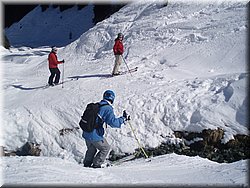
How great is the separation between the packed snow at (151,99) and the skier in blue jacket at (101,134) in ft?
1.26

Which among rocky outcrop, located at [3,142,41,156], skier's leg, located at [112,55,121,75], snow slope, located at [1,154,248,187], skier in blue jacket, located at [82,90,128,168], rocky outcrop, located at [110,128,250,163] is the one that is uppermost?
skier's leg, located at [112,55,121,75]

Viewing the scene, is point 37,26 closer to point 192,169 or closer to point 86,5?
point 86,5

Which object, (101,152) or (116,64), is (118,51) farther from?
(101,152)

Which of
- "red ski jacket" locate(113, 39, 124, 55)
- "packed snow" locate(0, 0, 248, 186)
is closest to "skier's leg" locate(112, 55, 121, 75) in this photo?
"red ski jacket" locate(113, 39, 124, 55)

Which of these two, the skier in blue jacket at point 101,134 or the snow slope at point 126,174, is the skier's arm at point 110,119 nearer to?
the skier in blue jacket at point 101,134

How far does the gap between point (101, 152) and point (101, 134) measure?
1.38 ft

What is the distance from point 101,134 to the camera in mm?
8219

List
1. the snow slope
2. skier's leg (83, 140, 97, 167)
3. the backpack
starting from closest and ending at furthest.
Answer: the snow slope
the backpack
skier's leg (83, 140, 97, 167)

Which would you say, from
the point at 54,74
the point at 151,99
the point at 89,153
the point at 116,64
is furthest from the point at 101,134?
the point at 54,74

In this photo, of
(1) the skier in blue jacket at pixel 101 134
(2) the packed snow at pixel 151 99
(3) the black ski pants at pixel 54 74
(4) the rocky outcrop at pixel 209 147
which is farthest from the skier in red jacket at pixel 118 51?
(1) the skier in blue jacket at pixel 101 134

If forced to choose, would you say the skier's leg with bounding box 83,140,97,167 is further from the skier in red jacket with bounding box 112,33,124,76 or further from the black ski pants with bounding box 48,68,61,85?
the black ski pants with bounding box 48,68,61,85

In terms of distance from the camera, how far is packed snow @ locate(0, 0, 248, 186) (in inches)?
298

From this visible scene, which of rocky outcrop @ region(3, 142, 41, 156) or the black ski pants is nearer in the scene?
rocky outcrop @ region(3, 142, 41, 156)

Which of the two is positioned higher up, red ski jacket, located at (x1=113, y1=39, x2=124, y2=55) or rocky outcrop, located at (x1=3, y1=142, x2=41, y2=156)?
→ red ski jacket, located at (x1=113, y1=39, x2=124, y2=55)
